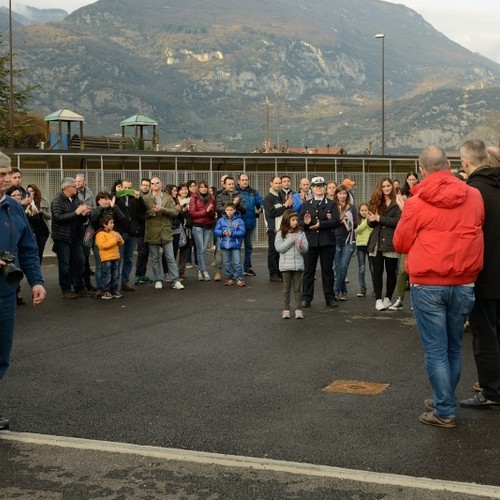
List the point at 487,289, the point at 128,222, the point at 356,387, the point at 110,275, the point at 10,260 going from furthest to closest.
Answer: the point at 128,222, the point at 110,275, the point at 356,387, the point at 487,289, the point at 10,260

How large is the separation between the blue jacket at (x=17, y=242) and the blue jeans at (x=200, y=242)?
11.0 meters

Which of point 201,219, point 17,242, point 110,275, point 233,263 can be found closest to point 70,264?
point 110,275

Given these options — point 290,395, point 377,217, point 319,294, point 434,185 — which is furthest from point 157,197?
point 434,185

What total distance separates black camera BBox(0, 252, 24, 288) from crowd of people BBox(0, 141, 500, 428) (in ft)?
0.17

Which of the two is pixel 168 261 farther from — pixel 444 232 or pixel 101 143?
pixel 101 143

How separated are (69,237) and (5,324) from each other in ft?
28.7

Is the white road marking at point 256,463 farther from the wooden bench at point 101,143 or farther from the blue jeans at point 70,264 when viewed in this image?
the wooden bench at point 101,143

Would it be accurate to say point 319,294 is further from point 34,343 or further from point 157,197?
point 34,343

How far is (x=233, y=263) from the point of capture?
1777 cm

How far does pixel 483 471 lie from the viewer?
234 inches

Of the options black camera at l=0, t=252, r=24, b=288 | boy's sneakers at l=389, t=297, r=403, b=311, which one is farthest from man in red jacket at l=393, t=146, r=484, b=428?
boy's sneakers at l=389, t=297, r=403, b=311

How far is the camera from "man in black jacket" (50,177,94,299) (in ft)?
52.0

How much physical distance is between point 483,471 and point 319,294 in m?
10.3

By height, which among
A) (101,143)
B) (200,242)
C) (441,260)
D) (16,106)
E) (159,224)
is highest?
(16,106)
